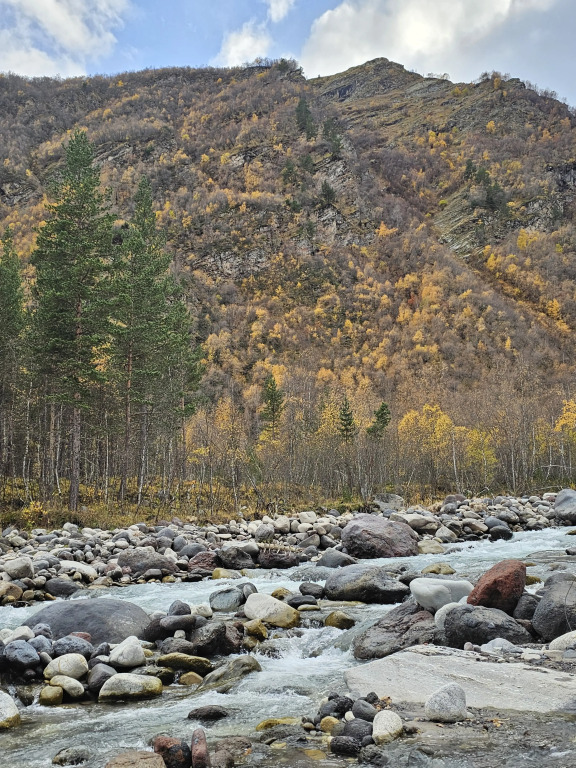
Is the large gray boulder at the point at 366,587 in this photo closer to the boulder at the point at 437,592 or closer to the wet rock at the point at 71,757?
the boulder at the point at 437,592

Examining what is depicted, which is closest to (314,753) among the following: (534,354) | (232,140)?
(534,354)

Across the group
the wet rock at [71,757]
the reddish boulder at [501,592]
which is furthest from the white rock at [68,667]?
the reddish boulder at [501,592]

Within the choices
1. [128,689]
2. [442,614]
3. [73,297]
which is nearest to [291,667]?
[128,689]

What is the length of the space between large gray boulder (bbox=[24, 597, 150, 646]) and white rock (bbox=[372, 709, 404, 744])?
500 cm

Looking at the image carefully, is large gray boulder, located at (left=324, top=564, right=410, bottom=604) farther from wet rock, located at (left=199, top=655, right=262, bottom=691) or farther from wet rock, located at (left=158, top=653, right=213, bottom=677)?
wet rock, located at (left=158, top=653, right=213, bottom=677)

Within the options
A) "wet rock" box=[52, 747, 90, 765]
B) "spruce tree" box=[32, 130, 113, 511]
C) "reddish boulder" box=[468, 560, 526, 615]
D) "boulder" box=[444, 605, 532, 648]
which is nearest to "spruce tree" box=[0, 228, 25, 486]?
"spruce tree" box=[32, 130, 113, 511]

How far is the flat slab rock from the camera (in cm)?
532

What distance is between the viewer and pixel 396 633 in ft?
26.7

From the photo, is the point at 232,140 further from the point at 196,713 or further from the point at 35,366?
the point at 196,713

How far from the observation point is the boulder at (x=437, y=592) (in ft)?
28.6

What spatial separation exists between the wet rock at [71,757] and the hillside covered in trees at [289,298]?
1780 cm

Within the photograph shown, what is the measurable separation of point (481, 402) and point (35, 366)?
43618mm

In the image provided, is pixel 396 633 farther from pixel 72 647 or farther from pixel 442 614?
pixel 72 647

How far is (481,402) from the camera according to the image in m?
56.8
